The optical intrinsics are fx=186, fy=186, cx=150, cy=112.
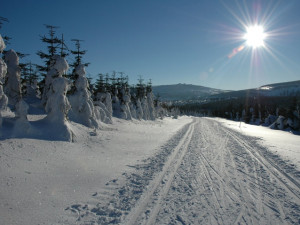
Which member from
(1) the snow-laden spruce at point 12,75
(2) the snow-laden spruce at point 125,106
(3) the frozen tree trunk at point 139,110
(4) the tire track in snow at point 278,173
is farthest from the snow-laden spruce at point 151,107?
(4) the tire track in snow at point 278,173

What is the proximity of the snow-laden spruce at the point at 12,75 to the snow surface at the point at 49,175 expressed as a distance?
11.4 m

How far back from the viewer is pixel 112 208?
5820 millimetres

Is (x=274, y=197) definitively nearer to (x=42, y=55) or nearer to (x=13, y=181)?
(x=13, y=181)

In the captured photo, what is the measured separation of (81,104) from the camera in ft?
58.7

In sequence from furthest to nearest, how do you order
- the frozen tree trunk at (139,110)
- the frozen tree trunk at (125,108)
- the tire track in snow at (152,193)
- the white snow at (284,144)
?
1. the frozen tree trunk at (139,110)
2. the frozen tree trunk at (125,108)
3. the white snow at (284,144)
4. the tire track in snow at (152,193)

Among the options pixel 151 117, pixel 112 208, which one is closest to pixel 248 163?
pixel 112 208

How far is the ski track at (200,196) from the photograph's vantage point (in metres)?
5.35

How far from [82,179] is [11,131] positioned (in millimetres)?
5079

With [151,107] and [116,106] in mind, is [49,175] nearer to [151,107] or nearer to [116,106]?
[116,106]

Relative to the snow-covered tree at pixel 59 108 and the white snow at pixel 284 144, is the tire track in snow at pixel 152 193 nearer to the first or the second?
the snow-covered tree at pixel 59 108

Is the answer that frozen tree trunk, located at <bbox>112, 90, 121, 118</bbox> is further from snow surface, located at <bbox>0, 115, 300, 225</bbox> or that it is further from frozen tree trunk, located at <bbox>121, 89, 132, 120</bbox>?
snow surface, located at <bbox>0, 115, 300, 225</bbox>

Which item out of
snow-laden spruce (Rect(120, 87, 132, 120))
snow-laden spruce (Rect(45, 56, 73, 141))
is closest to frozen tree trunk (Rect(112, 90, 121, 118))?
snow-laden spruce (Rect(120, 87, 132, 120))

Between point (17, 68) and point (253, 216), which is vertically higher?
point (17, 68)

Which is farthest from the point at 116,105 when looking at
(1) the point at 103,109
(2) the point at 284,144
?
(2) the point at 284,144
